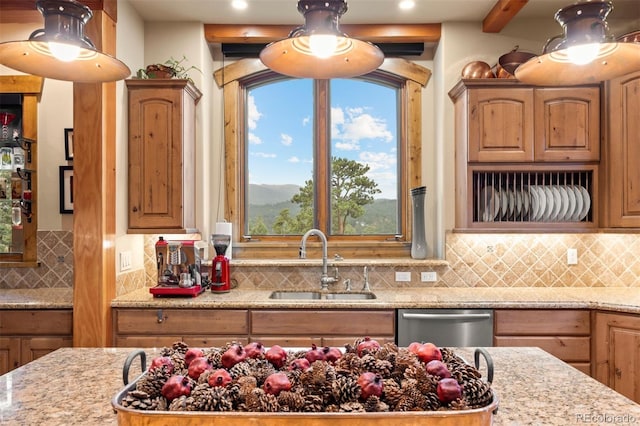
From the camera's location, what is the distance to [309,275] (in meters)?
3.43

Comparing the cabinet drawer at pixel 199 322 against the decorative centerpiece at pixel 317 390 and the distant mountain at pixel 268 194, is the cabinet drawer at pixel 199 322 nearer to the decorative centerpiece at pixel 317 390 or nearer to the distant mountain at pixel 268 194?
the distant mountain at pixel 268 194

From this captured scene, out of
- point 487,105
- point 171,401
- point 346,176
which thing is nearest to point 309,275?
point 346,176

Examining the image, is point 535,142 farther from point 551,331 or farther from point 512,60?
point 551,331

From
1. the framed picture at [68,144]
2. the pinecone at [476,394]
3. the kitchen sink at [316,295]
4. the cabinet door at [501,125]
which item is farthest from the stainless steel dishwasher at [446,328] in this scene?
the framed picture at [68,144]

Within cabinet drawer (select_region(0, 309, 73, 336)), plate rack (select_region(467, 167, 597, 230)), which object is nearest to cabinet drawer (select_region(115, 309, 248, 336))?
cabinet drawer (select_region(0, 309, 73, 336))

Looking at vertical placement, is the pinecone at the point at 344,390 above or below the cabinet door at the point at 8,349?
above

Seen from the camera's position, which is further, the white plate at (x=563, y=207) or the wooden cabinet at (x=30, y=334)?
the white plate at (x=563, y=207)

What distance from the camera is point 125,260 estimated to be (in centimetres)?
312

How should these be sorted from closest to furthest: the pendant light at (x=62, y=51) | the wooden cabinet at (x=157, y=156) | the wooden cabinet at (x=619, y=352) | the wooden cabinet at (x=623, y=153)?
the pendant light at (x=62, y=51) < the wooden cabinet at (x=619, y=352) < the wooden cabinet at (x=623, y=153) < the wooden cabinet at (x=157, y=156)

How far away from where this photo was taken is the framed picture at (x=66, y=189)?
3287 millimetres

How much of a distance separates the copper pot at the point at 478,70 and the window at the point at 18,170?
10.4 feet

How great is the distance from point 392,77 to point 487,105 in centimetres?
98

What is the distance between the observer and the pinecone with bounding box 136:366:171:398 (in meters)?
0.86

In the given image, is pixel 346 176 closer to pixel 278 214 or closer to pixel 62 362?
pixel 278 214
